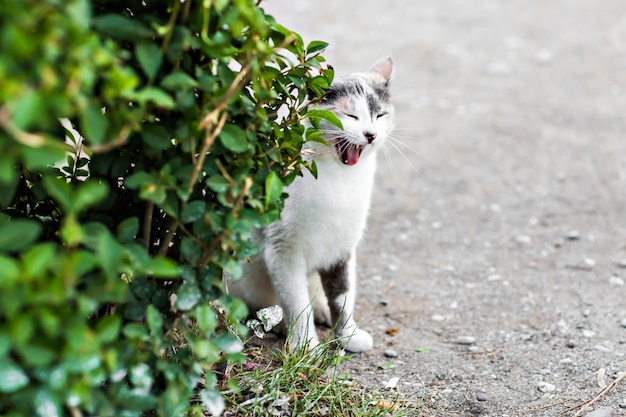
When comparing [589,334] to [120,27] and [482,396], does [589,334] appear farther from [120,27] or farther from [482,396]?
[120,27]

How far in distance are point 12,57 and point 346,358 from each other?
5.63 feet

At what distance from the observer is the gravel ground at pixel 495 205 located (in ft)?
9.16

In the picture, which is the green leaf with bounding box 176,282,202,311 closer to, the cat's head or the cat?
the cat

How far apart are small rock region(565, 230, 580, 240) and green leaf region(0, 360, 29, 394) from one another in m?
3.13

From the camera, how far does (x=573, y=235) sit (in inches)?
157

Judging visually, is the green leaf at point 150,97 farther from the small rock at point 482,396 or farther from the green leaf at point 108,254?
the small rock at point 482,396

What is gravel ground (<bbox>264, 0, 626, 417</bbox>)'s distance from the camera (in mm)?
2793

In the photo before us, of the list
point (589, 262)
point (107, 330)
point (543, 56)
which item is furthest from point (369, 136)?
point (543, 56)

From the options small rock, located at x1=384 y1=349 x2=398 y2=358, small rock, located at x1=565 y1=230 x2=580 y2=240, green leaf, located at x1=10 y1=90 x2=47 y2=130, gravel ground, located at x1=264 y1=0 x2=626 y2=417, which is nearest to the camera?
green leaf, located at x1=10 y1=90 x2=47 y2=130

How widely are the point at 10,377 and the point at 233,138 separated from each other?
723 mm

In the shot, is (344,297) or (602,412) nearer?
(602,412)

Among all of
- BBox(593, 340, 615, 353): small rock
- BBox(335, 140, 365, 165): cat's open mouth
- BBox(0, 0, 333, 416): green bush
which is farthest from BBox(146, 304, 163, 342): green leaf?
Result: BBox(593, 340, 615, 353): small rock

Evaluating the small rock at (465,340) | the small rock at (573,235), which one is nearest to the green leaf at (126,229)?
the small rock at (465,340)

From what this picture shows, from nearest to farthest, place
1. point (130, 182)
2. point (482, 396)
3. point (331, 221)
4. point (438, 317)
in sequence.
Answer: point (130, 182)
point (482, 396)
point (331, 221)
point (438, 317)
